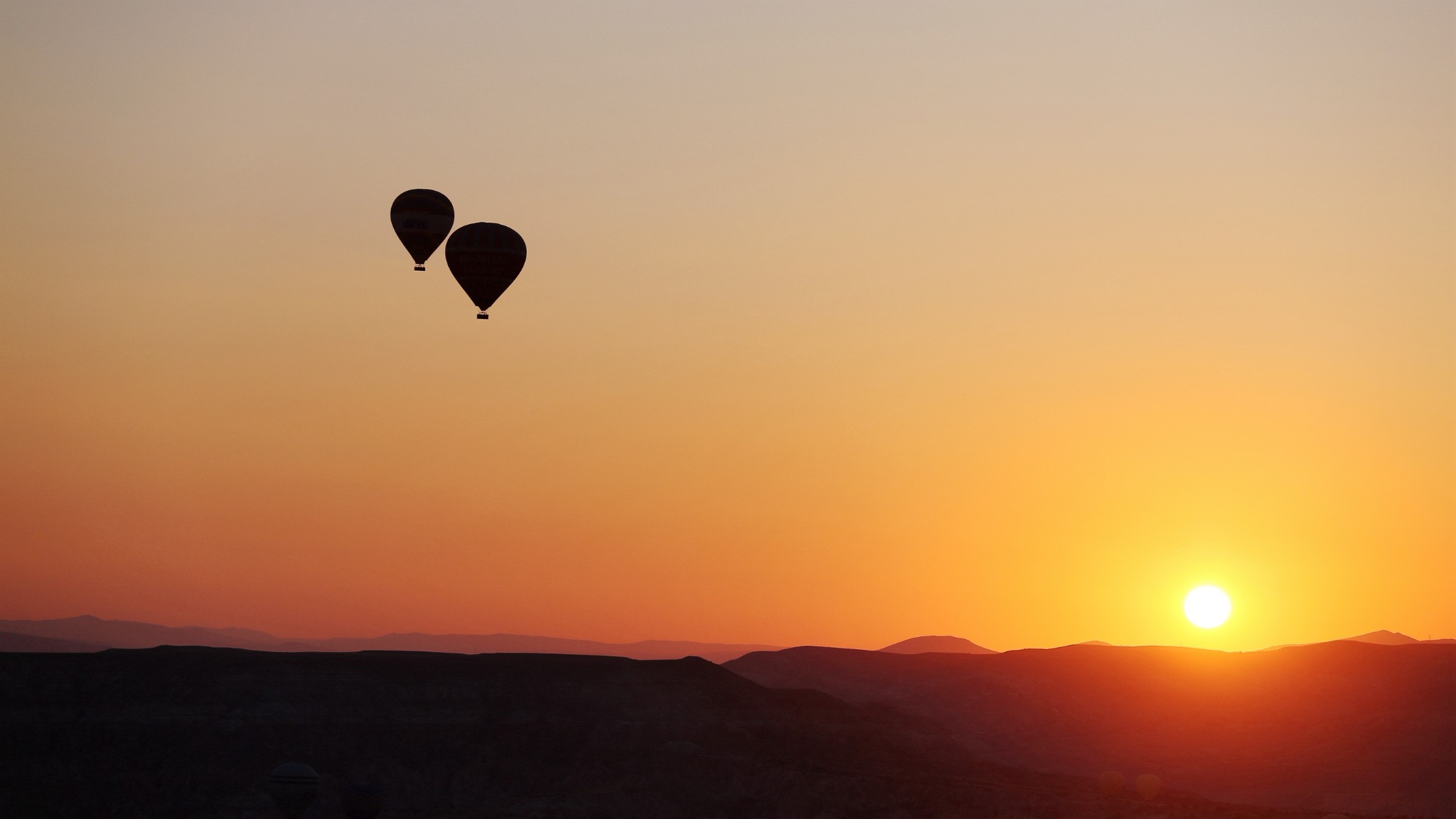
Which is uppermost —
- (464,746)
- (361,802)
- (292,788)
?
(464,746)

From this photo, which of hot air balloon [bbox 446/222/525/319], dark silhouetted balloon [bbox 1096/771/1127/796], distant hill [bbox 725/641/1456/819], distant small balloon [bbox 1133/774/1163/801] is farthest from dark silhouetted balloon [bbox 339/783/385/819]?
distant hill [bbox 725/641/1456/819]

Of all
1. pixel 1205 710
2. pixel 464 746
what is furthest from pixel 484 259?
pixel 1205 710

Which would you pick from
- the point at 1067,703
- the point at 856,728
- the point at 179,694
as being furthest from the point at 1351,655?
the point at 179,694

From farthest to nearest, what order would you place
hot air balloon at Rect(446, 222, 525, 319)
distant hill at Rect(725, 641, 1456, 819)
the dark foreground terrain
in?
distant hill at Rect(725, 641, 1456, 819) → the dark foreground terrain → hot air balloon at Rect(446, 222, 525, 319)

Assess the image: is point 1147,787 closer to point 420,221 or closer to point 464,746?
point 464,746

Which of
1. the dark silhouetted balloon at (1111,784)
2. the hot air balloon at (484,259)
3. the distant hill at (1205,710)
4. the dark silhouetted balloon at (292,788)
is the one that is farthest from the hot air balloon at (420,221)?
the distant hill at (1205,710)

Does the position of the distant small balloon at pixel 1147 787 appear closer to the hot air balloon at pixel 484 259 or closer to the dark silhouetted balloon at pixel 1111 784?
the dark silhouetted balloon at pixel 1111 784

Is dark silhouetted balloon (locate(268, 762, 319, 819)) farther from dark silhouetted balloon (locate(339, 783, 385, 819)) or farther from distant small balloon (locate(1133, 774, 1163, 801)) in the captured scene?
distant small balloon (locate(1133, 774, 1163, 801))
